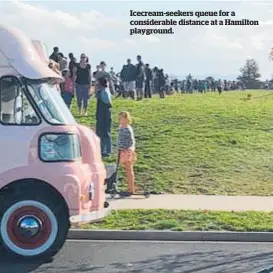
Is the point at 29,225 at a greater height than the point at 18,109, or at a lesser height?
lesser

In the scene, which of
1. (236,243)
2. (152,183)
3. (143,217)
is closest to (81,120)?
(152,183)

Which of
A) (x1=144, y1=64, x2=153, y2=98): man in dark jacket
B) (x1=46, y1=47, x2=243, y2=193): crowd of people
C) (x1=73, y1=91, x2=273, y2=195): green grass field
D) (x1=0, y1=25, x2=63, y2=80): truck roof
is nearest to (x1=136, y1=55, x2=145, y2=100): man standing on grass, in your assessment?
(x1=46, y1=47, x2=243, y2=193): crowd of people

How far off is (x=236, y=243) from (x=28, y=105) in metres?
3.40

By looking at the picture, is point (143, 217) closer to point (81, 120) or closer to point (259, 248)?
point (259, 248)

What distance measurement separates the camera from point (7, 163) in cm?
979

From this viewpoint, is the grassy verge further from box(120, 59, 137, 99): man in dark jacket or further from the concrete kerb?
box(120, 59, 137, 99): man in dark jacket

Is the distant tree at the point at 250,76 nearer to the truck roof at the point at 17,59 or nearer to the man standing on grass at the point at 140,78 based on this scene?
the man standing on grass at the point at 140,78

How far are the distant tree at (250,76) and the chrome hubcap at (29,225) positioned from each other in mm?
67145

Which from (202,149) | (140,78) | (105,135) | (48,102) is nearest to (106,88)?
(105,135)

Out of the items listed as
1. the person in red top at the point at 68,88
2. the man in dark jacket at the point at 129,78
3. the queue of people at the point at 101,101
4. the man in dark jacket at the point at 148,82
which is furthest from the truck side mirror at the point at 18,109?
the man in dark jacket at the point at 148,82

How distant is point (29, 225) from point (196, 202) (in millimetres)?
4813

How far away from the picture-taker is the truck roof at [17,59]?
32.7ft

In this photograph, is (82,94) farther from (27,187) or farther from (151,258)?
(151,258)

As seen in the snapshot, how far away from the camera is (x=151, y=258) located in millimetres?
9984
